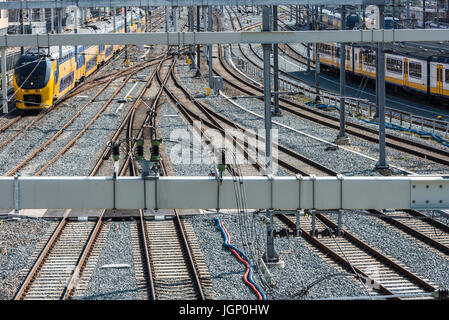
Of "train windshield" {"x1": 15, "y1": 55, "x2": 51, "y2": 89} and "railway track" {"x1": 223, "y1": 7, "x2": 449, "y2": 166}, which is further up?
"train windshield" {"x1": 15, "y1": 55, "x2": 51, "y2": 89}

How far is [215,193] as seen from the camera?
9062 mm

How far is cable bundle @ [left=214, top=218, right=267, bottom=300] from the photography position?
39.0ft

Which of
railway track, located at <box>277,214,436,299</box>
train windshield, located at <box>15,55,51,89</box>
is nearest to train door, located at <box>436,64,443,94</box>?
train windshield, located at <box>15,55,51,89</box>

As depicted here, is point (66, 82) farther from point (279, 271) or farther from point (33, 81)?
point (279, 271)

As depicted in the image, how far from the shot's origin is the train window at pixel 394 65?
119 ft

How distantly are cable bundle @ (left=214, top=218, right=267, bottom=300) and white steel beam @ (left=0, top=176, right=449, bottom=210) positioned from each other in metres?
3.13

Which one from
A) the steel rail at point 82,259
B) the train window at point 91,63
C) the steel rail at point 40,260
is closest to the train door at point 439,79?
the train window at point 91,63

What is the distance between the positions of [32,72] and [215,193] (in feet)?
76.0

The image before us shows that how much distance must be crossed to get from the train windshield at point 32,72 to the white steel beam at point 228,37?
1431 cm

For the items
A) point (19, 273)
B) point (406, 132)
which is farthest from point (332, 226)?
point (406, 132)

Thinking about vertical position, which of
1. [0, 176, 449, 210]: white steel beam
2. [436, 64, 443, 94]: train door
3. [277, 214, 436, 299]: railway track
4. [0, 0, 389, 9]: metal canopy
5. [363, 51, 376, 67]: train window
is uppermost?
[0, 0, 389, 9]: metal canopy

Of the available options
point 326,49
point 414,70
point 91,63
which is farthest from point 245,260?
point 326,49

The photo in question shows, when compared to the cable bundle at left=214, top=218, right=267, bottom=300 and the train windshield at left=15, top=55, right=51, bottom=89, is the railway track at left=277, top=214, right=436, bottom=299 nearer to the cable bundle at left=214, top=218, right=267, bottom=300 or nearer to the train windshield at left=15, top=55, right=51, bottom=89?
the cable bundle at left=214, top=218, right=267, bottom=300

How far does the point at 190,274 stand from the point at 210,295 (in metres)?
1.10
